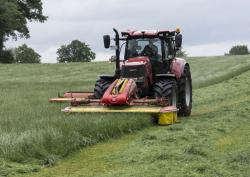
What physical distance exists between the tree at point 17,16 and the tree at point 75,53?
37.0 metres

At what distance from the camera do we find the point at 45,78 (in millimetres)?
31688

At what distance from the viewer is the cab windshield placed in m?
13.8

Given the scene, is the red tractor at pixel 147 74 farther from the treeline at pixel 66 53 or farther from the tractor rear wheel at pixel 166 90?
the treeline at pixel 66 53

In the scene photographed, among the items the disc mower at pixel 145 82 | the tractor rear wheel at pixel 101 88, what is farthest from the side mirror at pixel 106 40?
the tractor rear wheel at pixel 101 88

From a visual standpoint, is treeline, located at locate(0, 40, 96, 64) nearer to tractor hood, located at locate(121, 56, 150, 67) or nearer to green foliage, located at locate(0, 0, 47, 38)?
green foliage, located at locate(0, 0, 47, 38)

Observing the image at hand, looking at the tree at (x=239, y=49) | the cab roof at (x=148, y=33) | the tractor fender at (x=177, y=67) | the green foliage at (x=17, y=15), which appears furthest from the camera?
the tree at (x=239, y=49)

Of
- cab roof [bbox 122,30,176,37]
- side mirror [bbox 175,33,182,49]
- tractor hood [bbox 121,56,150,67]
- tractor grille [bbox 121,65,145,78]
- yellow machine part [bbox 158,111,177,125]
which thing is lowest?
yellow machine part [bbox 158,111,177,125]

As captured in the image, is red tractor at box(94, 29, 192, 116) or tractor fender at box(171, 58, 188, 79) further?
tractor fender at box(171, 58, 188, 79)

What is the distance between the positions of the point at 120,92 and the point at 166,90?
3.93ft

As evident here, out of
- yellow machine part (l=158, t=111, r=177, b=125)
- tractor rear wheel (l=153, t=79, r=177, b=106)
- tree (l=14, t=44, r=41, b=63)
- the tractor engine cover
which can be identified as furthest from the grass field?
tree (l=14, t=44, r=41, b=63)

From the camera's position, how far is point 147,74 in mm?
13203

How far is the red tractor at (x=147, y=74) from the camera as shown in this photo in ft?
41.0

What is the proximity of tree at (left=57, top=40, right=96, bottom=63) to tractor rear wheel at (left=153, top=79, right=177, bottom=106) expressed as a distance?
7771 centimetres

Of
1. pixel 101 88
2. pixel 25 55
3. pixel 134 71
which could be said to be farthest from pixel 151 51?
pixel 25 55
